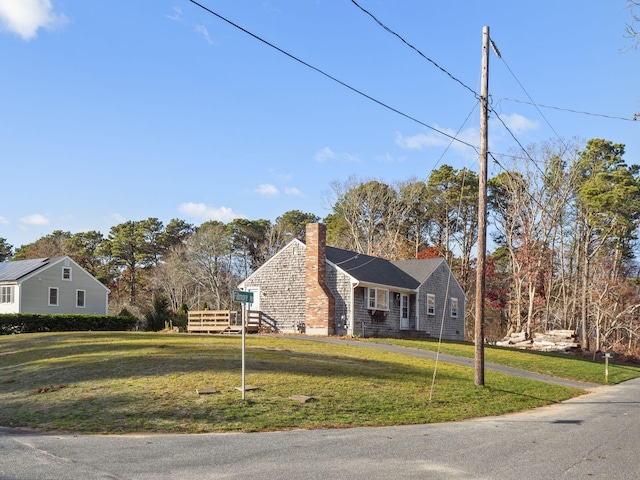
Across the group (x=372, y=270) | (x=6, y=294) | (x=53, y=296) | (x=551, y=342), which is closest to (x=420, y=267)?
(x=372, y=270)

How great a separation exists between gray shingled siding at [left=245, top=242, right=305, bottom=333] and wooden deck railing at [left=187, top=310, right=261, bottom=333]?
65 centimetres

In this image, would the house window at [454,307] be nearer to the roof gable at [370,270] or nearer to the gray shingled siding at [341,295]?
the roof gable at [370,270]

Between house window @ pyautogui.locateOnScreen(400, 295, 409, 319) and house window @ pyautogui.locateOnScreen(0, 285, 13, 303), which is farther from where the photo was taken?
house window @ pyautogui.locateOnScreen(0, 285, 13, 303)

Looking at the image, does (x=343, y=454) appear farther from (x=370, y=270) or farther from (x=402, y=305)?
(x=402, y=305)

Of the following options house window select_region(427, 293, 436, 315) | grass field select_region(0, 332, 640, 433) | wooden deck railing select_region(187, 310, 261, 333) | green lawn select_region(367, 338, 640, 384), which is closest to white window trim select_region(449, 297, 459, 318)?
house window select_region(427, 293, 436, 315)

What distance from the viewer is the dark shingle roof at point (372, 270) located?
107 ft

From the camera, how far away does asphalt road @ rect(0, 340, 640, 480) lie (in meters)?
7.31

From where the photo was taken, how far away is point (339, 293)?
104 feet

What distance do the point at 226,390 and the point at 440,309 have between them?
27.6 m

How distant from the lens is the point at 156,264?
6862cm

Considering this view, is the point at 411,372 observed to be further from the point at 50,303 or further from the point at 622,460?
the point at 50,303

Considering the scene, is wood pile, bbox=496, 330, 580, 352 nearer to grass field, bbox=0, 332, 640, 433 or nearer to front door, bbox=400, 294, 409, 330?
front door, bbox=400, 294, 409, 330

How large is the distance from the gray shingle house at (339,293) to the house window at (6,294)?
57.5ft

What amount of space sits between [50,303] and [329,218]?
33.1 m
